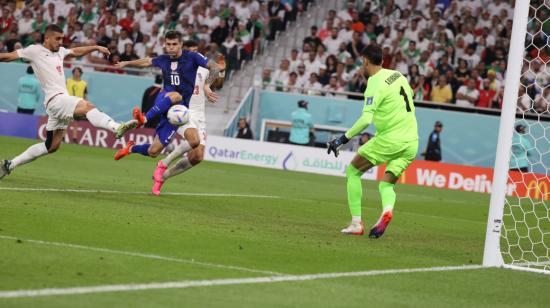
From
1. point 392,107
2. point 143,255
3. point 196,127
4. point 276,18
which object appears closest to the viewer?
point 143,255

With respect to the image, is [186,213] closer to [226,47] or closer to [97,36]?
[226,47]

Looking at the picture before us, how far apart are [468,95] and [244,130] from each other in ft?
20.7

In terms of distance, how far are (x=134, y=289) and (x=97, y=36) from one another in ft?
86.2

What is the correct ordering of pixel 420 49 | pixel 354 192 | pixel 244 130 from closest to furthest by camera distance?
pixel 354 192 < pixel 420 49 < pixel 244 130

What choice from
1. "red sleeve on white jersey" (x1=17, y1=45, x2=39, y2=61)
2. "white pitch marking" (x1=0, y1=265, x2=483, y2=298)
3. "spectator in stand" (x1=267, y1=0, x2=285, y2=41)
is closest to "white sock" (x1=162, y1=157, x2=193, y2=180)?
"red sleeve on white jersey" (x1=17, y1=45, x2=39, y2=61)

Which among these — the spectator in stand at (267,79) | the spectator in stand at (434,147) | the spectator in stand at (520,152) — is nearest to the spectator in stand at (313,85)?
the spectator in stand at (267,79)

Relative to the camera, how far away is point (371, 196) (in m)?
20.3

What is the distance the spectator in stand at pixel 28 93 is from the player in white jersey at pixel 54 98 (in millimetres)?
17346

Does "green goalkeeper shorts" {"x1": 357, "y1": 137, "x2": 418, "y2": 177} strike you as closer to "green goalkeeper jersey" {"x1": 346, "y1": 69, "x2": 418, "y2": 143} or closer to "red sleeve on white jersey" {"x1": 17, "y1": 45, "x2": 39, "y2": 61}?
"green goalkeeper jersey" {"x1": 346, "y1": 69, "x2": 418, "y2": 143}

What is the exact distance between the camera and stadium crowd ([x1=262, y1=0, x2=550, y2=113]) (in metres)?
27.5

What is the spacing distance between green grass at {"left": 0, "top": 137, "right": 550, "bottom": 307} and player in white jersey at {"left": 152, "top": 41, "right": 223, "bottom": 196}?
0.37 meters

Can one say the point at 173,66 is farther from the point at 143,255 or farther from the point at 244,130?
the point at 244,130

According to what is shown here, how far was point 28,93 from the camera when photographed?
31234 mm

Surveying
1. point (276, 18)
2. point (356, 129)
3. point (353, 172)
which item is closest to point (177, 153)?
point (353, 172)
